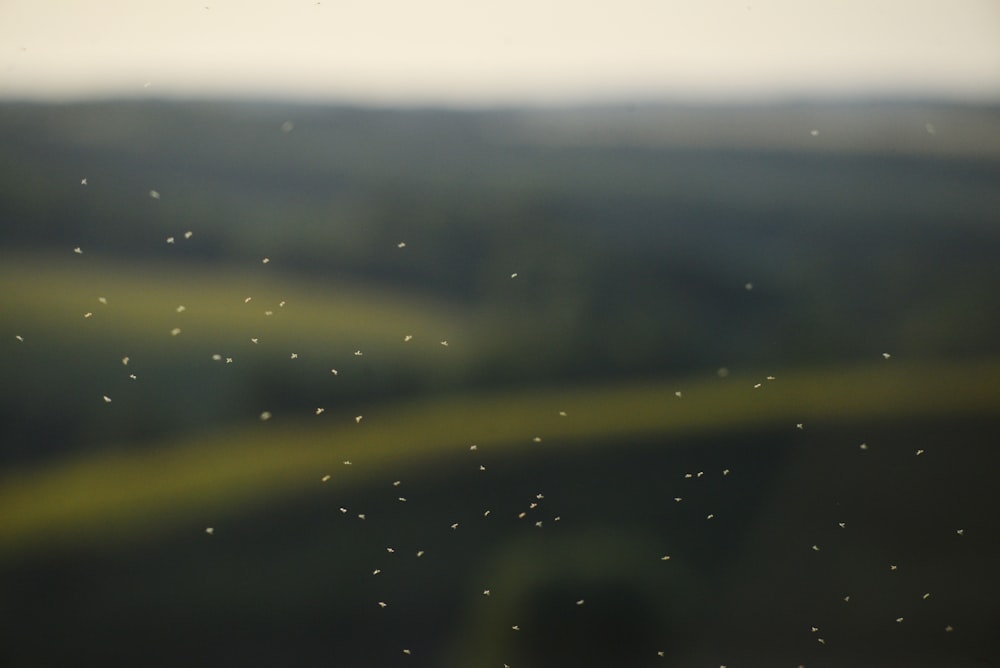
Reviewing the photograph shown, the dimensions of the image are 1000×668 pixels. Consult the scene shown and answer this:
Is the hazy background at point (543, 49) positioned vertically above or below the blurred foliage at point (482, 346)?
above

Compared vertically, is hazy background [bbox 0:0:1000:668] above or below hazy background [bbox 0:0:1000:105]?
below

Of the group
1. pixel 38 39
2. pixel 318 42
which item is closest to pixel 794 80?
pixel 318 42

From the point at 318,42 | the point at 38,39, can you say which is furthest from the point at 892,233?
the point at 38,39

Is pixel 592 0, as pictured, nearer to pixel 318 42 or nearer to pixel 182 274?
pixel 318 42

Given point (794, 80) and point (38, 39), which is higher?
point (38, 39)

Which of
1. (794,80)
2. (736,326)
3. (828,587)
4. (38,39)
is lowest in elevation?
(828,587)

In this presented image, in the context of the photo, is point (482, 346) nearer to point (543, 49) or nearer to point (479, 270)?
point (479, 270)

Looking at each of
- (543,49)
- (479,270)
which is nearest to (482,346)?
(479,270)
